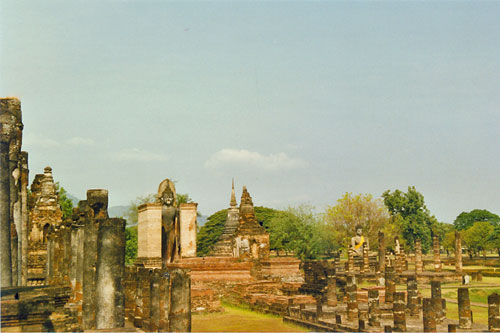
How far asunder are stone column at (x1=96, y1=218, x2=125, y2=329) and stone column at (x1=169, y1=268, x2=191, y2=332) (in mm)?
1504

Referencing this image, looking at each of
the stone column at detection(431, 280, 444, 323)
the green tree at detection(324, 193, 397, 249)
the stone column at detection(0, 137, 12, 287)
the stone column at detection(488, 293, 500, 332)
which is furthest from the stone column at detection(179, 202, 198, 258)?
the green tree at detection(324, 193, 397, 249)

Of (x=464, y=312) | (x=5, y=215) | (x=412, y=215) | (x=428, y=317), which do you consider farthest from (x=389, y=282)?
(x=412, y=215)

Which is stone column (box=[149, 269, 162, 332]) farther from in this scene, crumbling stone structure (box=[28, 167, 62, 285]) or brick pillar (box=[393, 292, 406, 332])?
crumbling stone structure (box=[28, 167, 62, 285])

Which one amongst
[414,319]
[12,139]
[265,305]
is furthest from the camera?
[265,305]

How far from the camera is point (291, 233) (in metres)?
48.4

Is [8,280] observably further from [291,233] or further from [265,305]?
[291,233]

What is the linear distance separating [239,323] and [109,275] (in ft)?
28.6

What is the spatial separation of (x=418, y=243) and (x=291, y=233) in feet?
42.9

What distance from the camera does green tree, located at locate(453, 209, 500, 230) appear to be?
85.0 meters

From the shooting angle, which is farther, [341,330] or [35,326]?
[341,330]

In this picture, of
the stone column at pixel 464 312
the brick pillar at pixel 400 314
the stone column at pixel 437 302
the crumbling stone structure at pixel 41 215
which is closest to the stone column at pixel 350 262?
the stone column at pixel 437 302

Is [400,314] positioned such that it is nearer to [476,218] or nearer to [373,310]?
[373,310]

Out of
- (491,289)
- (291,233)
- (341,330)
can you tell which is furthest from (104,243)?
(291,233)

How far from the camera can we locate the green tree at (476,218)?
85.0 m
